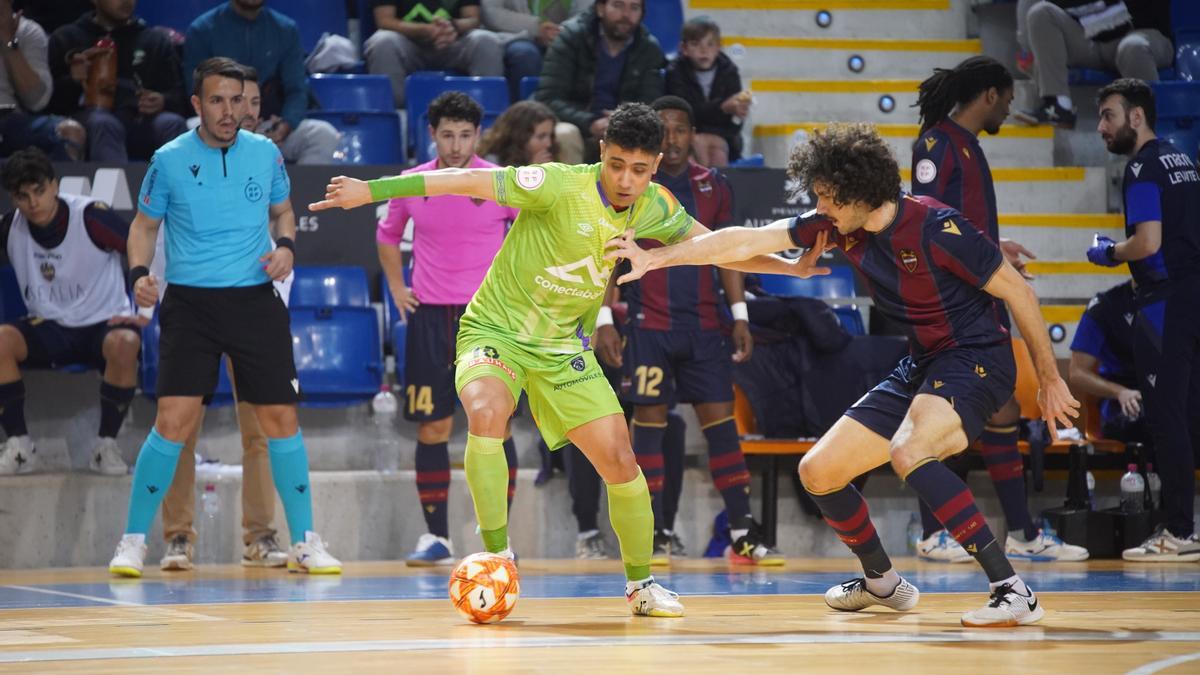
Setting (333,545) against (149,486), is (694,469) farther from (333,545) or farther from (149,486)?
(149,486)

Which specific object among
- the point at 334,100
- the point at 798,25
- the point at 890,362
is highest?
the point at 798,25

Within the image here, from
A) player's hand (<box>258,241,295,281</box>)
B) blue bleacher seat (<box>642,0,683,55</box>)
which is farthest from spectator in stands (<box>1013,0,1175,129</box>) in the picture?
player's hand (<box>258,241,295,281</box>)

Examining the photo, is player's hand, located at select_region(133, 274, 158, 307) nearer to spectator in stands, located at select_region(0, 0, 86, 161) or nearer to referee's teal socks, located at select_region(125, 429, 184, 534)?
referee's teal socks, located at select_region(125, 429, 184, 534)

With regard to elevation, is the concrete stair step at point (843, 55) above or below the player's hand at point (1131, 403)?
above

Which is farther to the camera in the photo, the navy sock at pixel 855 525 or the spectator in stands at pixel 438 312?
the spectator in stands at pixel 438 312

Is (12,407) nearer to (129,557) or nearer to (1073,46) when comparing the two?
(129,557)

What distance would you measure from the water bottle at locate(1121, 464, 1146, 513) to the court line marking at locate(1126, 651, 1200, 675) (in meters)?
4.82

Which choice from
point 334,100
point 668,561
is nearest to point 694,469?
point 668,561

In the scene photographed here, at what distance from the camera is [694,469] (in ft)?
29.3

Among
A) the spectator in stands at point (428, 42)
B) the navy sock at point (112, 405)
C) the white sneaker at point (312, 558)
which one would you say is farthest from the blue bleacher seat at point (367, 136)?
the white sneaker at point (312, 558)

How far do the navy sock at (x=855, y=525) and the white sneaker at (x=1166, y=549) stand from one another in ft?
11.4

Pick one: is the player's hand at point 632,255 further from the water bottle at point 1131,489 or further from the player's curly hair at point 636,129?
the water bottle at point 1131,489

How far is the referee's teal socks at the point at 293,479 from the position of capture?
24.0 feet

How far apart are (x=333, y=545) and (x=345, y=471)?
54 cm
